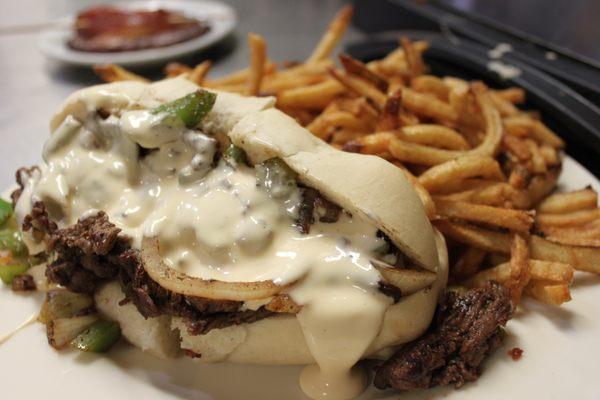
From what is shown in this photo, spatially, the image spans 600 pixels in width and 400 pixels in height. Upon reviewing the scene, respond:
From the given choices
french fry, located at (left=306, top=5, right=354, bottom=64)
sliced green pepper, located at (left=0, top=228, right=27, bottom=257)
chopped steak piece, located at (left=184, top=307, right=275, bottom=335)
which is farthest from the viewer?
french fry, located at (left=306, top=5, right=354, bottom=64)

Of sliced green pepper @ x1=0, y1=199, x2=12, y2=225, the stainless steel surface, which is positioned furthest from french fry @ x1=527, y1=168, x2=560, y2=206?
the stainless steel surface

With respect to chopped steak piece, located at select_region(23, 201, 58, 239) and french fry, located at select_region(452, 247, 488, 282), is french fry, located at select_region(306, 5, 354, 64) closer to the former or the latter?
french fry, located at select_region(452, 247, 488, 282)

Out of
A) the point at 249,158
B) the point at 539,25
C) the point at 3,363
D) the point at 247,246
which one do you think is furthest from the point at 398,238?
the point at 539,25

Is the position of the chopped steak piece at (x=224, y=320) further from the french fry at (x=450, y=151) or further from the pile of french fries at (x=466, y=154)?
the french fry at (x=450, y=151)

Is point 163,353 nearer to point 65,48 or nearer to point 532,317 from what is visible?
point 532,317

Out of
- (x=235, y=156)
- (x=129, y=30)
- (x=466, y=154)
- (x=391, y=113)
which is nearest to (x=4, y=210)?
(x=235, y=156)

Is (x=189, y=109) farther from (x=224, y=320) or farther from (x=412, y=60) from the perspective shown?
(x=412, y=60)
